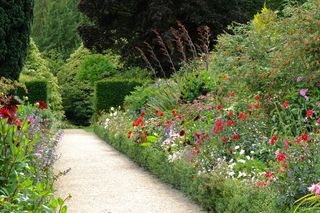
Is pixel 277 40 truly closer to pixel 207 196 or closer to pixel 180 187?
pixel 180 187

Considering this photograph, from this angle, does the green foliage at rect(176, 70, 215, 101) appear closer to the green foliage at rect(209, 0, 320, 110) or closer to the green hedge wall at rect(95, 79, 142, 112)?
the green foliage at rect(209, 0, 320, 110)

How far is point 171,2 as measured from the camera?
23.4 metres

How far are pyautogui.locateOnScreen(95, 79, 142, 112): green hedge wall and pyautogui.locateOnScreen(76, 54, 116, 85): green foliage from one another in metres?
5.02

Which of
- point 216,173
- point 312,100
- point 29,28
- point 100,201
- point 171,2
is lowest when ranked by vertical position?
point 100,201

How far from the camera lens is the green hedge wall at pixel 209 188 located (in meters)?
5.07

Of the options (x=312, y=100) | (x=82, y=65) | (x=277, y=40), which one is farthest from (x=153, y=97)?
(x=82, y=65)

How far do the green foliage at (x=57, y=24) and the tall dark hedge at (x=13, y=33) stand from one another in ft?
79.7

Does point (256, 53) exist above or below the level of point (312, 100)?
above

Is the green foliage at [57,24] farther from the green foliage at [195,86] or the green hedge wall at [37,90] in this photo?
the green foliage at [195,86]

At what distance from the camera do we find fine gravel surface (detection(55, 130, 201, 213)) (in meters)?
6.37

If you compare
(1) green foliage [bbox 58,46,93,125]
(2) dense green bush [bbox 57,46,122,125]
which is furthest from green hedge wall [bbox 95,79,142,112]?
(1) green foliage [bbox 58,46,93,125]

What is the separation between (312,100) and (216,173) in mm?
1757

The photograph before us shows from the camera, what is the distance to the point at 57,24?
37688mm

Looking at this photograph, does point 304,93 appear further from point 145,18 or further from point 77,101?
point 77,101
